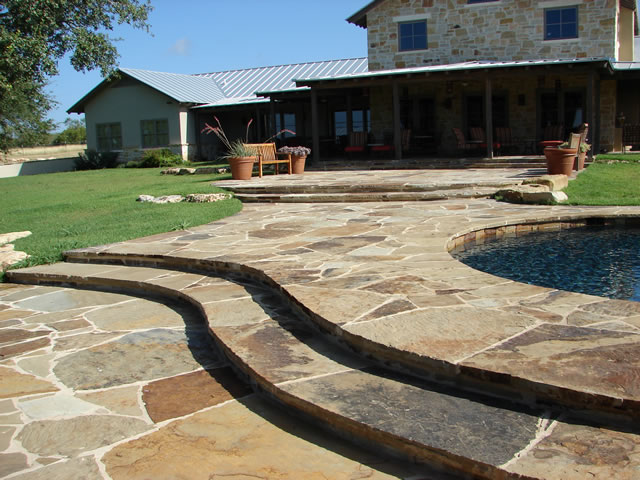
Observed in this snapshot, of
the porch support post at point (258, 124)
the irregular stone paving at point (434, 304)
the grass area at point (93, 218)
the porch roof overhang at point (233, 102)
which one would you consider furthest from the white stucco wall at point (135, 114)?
the irregular stone paving at point (434, 304)

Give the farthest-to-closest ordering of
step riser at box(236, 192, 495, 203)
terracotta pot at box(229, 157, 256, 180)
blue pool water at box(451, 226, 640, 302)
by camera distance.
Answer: terracotta pot at box(229, 157, 256, 180), step riser at box(236, 192, 495, 203), blue pool water at box(451, 226, 640, 302)

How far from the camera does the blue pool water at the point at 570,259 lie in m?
4.75

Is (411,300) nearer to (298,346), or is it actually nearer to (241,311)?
(298,346)

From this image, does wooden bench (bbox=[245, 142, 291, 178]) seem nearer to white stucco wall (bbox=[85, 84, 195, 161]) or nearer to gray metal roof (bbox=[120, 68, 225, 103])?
gray metal roof (bbox=[120, 68, 225, 103])

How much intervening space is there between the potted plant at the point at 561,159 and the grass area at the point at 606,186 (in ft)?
1.01

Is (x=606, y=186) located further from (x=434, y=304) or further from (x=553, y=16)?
(x=553, y=16)

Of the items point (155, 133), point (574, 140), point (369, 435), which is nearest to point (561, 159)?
point (574, 140)

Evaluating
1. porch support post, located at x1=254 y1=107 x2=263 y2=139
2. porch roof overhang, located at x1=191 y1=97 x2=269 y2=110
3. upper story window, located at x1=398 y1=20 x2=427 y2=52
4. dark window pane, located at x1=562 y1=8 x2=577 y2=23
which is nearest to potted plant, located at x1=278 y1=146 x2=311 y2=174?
upper story window, located at x1=398 y1=20 x2=427 y2=52

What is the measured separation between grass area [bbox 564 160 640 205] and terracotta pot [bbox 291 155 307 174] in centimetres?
665

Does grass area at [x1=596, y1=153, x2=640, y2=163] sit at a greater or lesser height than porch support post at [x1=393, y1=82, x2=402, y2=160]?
lesser

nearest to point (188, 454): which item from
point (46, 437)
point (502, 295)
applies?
point (46, 437)

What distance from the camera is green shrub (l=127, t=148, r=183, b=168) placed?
78.6ft

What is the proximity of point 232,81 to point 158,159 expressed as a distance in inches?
241

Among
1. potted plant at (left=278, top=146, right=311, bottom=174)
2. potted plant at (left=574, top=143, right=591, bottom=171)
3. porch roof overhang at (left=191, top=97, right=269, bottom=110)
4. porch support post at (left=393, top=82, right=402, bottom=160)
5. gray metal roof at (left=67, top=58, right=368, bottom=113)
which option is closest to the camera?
potted plant at (left=574, top=143, right=591, bottom=171)
